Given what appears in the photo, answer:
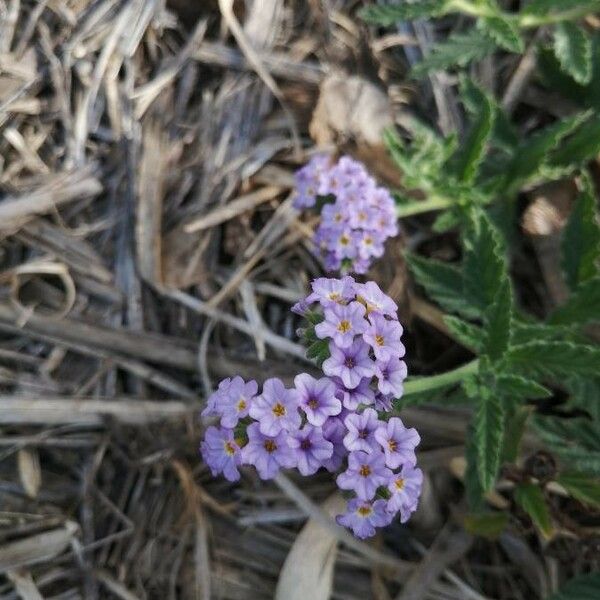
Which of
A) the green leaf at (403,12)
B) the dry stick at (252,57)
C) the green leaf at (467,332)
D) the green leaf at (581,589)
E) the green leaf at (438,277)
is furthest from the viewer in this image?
the dry stick at (252,57)

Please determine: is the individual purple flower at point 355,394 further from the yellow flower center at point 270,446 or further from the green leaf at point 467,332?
the green leaf at point 467,332

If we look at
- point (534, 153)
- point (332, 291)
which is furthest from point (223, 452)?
point (534, 153)

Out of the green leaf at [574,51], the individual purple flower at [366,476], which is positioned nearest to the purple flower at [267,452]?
the individual purple flower at [366,476]

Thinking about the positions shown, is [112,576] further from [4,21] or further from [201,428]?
[4,21]

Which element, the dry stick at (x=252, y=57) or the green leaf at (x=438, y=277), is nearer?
the green leaf at (x=438, y=277)

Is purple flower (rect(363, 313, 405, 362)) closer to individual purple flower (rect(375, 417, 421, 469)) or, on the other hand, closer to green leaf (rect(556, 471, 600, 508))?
individual purple flower (rect(375, 417, 421, 469))

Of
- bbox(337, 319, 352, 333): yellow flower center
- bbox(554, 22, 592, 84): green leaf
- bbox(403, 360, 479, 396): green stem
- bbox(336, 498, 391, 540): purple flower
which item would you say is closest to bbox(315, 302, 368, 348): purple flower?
bbox(337, 319, 352, 333): yellow flower center

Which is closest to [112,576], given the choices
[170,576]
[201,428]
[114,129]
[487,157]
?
[170,576]
